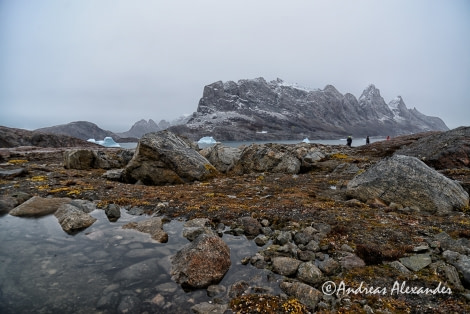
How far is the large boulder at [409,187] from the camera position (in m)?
12.7

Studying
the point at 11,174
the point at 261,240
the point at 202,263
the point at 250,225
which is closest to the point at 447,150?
the point at 250,225

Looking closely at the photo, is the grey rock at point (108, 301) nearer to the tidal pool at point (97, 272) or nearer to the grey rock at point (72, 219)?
the tidal pool at point (97, 272)

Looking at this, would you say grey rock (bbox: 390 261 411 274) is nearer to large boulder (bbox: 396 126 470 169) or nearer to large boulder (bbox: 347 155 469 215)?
large boulder (bbox: 347 155 469 215)

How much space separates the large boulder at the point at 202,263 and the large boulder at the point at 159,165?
1239cm

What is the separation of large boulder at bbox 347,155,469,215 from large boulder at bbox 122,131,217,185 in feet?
39.9

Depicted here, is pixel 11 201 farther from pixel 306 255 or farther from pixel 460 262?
pixel 460 262

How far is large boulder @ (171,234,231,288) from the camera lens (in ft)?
23.6

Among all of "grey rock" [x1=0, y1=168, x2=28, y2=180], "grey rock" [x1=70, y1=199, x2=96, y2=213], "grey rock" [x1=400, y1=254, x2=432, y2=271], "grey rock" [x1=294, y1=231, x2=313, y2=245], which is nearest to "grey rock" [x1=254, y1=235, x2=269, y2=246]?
"grey rock" [x1=294, y1=231, x2=313, y2=245]

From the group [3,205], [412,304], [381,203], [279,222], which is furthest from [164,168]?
[412,304]

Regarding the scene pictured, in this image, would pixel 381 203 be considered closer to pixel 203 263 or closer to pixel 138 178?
pixel 203 263

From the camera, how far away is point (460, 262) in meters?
7.30

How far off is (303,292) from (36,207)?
13052 millimetres

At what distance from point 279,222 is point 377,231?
382 centimetres

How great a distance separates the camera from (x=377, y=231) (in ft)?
32.5
